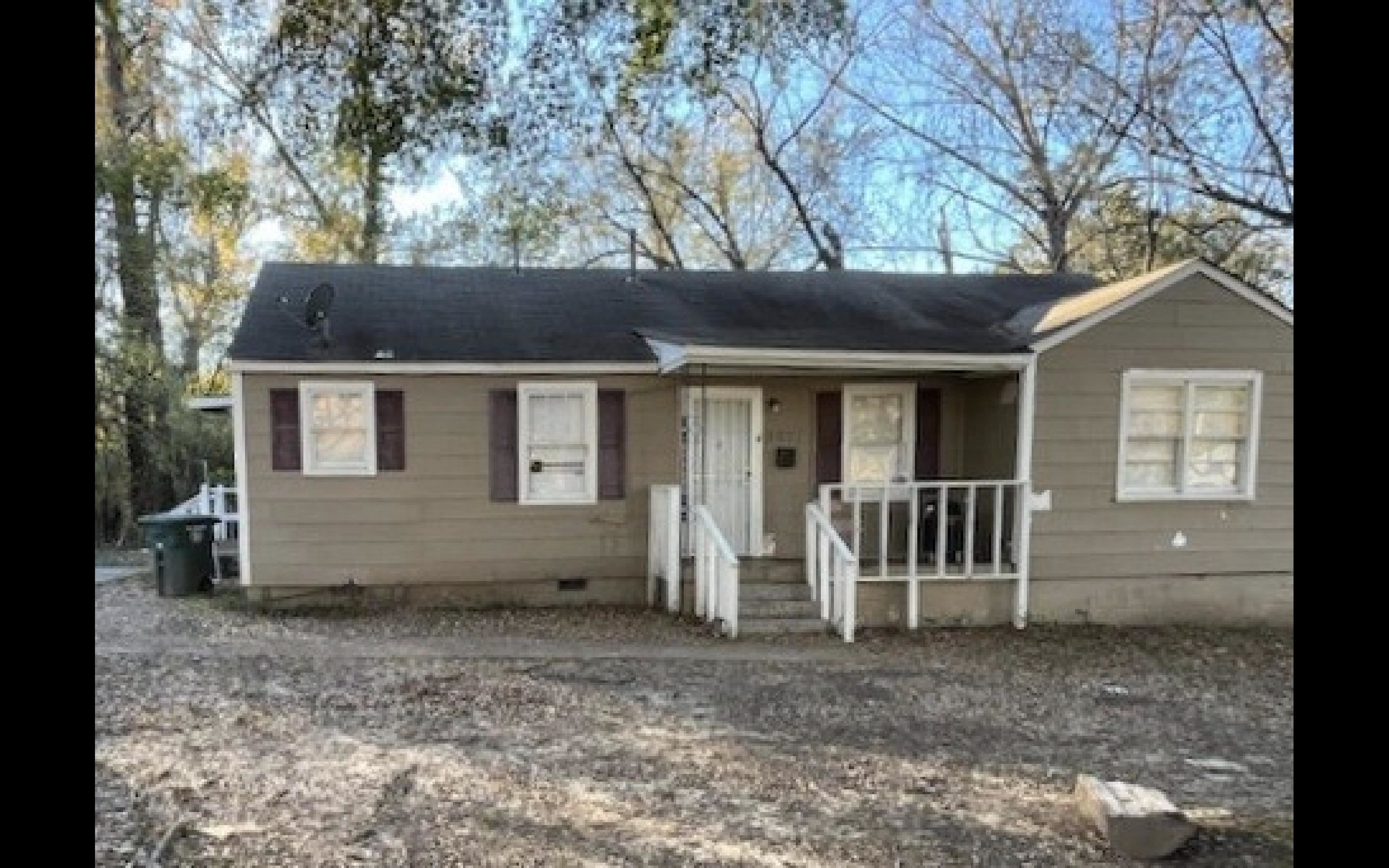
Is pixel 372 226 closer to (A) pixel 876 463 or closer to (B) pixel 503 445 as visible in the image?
(B) pixel 503 445

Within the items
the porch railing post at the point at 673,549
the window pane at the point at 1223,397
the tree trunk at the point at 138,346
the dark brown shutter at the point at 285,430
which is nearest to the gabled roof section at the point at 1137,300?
the window pane at the point at 1223,397

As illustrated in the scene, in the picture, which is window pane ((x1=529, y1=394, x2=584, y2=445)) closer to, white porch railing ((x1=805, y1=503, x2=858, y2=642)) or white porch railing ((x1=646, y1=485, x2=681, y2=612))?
white porch railing ((x1=646, y1=485, x2=681, y2=612))

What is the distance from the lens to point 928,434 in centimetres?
959

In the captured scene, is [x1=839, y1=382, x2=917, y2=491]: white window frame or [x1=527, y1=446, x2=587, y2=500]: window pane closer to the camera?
[x1=527, y1=446, x2=587, y2=500]: window pane

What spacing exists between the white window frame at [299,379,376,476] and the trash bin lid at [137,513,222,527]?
2.01 meters

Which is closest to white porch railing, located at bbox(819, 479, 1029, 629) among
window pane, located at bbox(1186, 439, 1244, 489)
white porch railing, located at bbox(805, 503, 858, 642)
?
white porch railing, located at bbox(805, 503, 858, 642)

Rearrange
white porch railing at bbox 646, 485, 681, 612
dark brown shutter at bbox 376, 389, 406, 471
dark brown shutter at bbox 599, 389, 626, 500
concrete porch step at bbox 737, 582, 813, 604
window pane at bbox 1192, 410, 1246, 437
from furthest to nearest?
1. dark brown shutter at bbox 599, 389, 626, 500
2. dark brown shutter at bbox 376, 389, 406, 471
3. window pane at bbox 1192, 410, 1246, 437
4. white porch railing at bbox 646, 485, 681, 612
5. concrete porch step at bbox 737, 582, 813, 604

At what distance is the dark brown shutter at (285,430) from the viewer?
859cm

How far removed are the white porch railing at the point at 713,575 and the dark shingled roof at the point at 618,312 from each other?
1.73 m

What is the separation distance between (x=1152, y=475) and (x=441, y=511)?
688cm

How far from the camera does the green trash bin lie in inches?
379

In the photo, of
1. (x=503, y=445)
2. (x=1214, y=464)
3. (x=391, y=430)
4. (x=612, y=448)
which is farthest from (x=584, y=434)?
(x=1214, y=464)
